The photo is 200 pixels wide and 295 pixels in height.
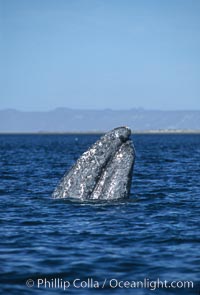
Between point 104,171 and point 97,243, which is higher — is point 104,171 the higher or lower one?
the higher one

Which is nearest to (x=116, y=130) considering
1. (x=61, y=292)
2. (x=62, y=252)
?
(x=62, y=252)

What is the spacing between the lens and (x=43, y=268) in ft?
37.3

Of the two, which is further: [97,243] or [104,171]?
[104,171]

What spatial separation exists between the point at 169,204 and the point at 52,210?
384 cm

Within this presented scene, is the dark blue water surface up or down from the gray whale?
down

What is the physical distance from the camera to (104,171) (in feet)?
57.9

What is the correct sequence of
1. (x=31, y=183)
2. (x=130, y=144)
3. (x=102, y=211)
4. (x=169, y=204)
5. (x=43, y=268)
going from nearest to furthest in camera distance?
(x=43, y=268)
(x=102, y=211)
(x=130, y=144)
(x=169, y=204)
(x=31, y=183)

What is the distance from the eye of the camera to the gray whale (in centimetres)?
1748

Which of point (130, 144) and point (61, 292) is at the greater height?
point (130, 144)

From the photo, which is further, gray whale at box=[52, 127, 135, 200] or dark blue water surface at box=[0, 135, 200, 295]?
gray whale at box=[52, 127, 135, 200]

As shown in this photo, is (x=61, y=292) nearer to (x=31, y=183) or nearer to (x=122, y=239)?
(x=122, y=239)

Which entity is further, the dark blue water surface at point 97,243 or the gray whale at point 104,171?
the gray whale at point 104,171

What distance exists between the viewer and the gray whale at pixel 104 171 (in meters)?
17.5

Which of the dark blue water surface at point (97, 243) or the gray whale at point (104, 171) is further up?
the gray whale at point (104, 171)
